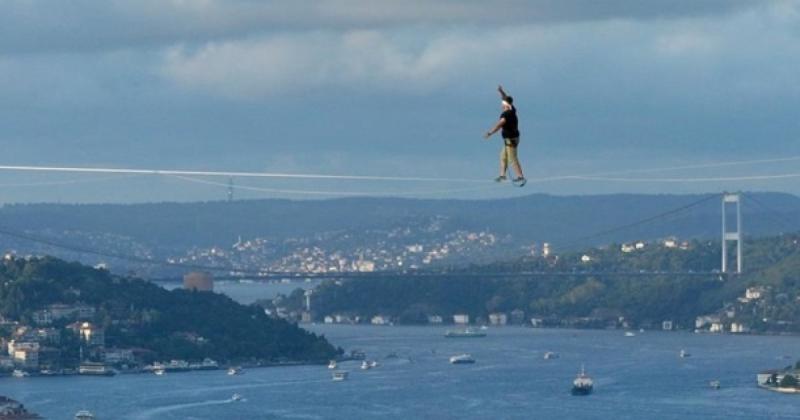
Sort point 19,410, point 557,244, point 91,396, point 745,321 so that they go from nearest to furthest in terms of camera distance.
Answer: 1. point 19,410
2. point 91,396
3. point 745,321
4. point 557,244

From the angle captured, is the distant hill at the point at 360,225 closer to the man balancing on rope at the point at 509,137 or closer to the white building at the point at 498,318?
the white building at the point at 498,318

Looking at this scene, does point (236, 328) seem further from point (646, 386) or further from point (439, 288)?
point (439, 288)

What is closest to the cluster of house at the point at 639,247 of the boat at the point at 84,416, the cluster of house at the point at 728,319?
the cluster of house at the point at 728,319

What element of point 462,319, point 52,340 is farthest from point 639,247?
point 52,340

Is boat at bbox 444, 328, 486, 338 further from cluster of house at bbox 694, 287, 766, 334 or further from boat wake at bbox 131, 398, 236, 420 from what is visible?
boat wake at bbox 131, 398, 236, 420

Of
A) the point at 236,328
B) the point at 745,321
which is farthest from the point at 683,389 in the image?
the point at 745,321

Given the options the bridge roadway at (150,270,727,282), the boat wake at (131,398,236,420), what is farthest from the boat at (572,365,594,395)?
the bridge roadway at (150,270,727,282)
